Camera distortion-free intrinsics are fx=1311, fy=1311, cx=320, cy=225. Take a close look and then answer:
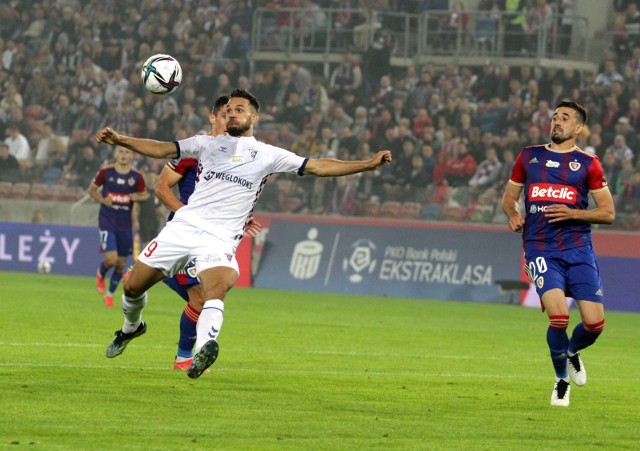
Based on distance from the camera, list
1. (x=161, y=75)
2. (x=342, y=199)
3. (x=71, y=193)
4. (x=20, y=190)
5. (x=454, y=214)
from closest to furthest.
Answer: (x=161, y=75)
(x=454, y=214)
(x=342, y=199)
(x=71, y=193)
(x=20, y=190)

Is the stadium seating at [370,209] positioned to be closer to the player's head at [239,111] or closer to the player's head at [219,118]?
the player's head at [219,118]

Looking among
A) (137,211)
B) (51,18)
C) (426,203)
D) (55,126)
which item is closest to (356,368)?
(426,203)

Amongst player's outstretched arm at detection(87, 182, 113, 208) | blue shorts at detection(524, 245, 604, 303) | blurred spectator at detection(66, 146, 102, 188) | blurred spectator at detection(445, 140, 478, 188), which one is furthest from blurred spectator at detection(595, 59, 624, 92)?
blue shorts at detection(524, 245, 604, 303)

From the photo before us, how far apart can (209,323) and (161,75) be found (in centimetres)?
281

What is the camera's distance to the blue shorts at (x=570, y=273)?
9.77m

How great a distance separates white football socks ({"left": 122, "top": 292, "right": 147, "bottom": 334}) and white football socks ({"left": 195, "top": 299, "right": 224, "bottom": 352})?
1219 millimetres

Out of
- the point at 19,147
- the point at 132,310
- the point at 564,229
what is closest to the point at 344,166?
the point at 564,229

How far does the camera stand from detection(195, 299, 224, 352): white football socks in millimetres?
8930

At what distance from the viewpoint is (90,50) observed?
3219 cm

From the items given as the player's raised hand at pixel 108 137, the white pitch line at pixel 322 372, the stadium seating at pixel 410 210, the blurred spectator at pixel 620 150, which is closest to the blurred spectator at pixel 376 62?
the stadium seating at pixel 410 210

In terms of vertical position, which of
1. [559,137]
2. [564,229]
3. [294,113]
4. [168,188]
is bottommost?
[294,113]

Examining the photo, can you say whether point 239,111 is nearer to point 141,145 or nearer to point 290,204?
point 141,145

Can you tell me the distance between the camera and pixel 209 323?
901 cm

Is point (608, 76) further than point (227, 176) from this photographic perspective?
Yes
